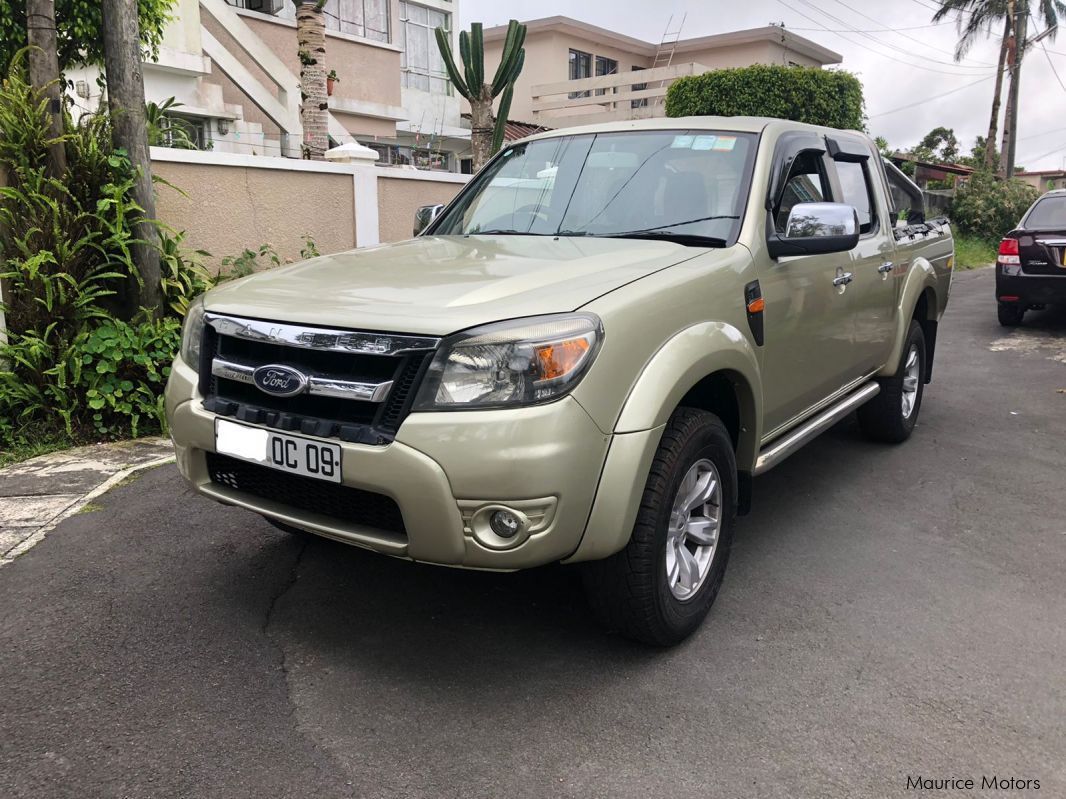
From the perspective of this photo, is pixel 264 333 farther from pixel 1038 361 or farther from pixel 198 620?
pixel 1038 361

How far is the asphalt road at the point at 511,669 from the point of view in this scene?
2.48 meters

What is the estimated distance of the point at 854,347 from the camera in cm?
452

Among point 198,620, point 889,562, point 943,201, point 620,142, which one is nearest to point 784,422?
point 889,562

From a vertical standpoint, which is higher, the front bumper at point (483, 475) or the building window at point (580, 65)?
the building window at point (580, 65)

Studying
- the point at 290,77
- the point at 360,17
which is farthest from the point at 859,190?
the point at 360,17

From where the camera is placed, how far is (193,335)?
10.3 feet

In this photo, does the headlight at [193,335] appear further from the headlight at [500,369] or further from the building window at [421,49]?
the building window at [421,49]

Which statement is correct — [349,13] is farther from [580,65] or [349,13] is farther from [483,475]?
[483,475]

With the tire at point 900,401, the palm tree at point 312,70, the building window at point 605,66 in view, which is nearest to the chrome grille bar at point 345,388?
the tire at point 900,401

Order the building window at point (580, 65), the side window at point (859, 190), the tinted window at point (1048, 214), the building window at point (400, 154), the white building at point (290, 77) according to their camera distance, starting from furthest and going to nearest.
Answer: the building window at point (580, 65)
the building window at point (400, 154)
the white building at point (290, 77)
the tinted window at point (1048, 214)
the side window at point (859, 190)

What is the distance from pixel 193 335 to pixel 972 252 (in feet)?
74.6

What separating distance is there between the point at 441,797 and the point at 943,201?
2749 cm

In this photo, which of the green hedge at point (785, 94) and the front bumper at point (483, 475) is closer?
the front bumper at point (483, 475)

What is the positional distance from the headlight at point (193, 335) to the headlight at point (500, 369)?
3.31 feet
